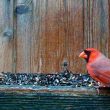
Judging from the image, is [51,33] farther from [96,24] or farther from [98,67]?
[98,67]

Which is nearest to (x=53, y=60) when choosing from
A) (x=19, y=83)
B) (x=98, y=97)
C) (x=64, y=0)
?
(x=64, y=0)

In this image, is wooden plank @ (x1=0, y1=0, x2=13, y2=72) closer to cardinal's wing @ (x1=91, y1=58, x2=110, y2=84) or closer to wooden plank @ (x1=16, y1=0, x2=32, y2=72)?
wooden plank @ (x1=16, y1=0, x2=32, y2=72)

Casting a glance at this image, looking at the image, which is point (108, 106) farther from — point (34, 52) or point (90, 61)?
point (34, 52)

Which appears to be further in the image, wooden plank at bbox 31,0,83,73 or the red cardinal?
wooden plank at bbox 31,0,83,73

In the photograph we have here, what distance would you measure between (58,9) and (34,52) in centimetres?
32

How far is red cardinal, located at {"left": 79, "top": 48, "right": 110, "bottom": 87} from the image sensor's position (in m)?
3.24

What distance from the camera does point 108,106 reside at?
292 centimetres

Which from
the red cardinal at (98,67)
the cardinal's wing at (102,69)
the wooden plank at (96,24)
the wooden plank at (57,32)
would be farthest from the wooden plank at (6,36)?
the cardinal's wing at (102,69)

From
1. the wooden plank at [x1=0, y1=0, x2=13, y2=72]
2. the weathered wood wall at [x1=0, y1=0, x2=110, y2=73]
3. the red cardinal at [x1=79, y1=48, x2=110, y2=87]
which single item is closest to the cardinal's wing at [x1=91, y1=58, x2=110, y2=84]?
the red cardinal at [x1=79, y1=48, x2=110, y2=87]

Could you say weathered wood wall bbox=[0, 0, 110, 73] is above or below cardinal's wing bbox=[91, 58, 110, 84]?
above

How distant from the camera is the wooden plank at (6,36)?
4.10m

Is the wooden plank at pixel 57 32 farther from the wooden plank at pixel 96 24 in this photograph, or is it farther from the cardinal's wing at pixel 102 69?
the cardinal's wing at pixel 102 69

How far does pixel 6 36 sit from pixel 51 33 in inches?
11.3

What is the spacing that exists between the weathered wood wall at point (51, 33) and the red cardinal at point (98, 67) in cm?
54
